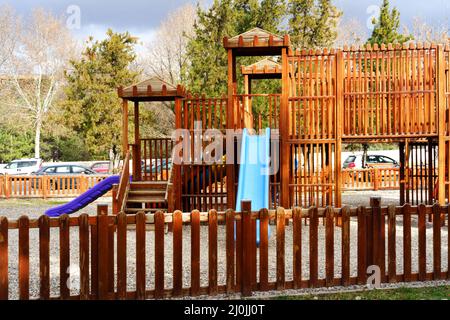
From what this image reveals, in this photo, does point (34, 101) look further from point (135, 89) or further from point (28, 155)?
point (135, 89)

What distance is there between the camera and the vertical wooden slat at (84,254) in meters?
5.83

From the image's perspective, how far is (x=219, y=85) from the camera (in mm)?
27047

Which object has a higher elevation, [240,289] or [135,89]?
[135,89]

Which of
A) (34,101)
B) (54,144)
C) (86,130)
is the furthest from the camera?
(54,144)

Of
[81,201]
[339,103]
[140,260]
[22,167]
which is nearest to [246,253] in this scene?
[140,260]

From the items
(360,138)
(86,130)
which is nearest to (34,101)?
(86,130)

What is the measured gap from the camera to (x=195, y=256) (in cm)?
612

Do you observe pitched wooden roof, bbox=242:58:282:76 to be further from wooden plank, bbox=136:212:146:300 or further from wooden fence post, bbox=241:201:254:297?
wooden plank, bbox=136:212:146:300

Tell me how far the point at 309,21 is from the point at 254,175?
21359mm

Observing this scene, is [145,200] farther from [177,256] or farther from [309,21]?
[309,21]

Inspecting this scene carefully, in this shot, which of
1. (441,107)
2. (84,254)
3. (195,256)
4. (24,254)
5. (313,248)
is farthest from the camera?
(441,107)

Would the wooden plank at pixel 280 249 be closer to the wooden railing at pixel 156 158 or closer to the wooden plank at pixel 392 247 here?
the wooden plank at pixel 392 247

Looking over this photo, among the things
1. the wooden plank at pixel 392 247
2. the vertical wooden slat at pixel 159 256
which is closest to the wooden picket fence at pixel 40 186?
the vertical wooden slat at pixel 159 256
